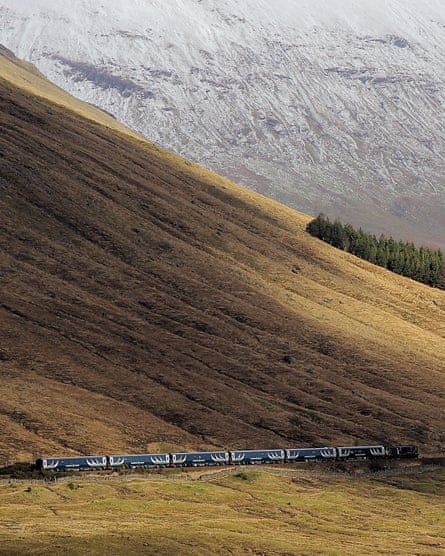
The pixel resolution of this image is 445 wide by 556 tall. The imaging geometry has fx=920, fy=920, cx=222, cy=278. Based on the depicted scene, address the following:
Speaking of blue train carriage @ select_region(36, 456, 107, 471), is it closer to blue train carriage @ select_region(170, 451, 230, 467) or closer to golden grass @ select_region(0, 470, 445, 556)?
golden grass @ select_region(0, 470, 445, 556)

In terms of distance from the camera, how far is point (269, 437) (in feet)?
518

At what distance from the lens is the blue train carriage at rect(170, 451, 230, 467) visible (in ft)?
448

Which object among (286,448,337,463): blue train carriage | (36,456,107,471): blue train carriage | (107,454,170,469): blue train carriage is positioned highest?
(286,448,337,463): blue train carriage

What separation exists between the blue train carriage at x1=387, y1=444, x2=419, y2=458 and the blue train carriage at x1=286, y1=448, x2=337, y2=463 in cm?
1109

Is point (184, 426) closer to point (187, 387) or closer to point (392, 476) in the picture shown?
point (187, 387)

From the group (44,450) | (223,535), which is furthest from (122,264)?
(223,535)

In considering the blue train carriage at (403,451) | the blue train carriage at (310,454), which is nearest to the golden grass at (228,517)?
the blue train carriage at (310,454)

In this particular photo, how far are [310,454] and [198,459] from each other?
19.6m

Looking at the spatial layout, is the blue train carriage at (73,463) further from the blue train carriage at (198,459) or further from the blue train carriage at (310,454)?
the blue train carriage at (310,454)

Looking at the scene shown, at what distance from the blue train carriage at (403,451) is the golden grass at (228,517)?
972 cm

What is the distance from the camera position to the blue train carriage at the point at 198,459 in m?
136

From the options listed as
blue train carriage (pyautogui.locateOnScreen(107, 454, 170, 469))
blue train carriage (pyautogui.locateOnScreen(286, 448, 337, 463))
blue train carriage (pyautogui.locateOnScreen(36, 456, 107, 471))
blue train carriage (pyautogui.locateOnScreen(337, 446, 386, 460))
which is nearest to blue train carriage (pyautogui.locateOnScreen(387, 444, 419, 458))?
blue train carriage (pyautogui.locateOnScreen(337, 446, 386, 460))

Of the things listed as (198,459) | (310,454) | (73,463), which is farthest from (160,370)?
(73,463)

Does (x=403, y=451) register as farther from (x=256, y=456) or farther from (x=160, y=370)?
(x=160, y=370)
